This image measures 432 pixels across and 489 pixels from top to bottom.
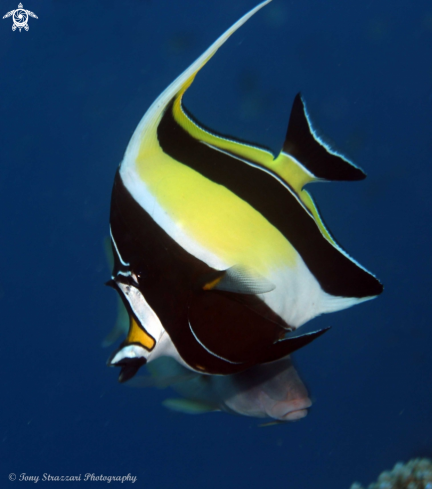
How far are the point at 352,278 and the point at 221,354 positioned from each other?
318 millimetres

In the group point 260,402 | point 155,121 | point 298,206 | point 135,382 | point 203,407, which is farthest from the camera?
point 203,407

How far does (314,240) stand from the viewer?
0.86 meters

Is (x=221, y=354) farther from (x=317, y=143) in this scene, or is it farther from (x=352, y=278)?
(x=317, y=143)

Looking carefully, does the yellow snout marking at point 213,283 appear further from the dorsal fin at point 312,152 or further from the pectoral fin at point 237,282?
the dorsal fin at point 312,152

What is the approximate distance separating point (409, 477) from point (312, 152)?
261cm

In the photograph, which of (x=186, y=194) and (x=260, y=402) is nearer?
(x=186, y=194)

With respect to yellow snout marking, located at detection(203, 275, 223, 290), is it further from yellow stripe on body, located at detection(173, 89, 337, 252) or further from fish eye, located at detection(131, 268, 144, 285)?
yellow stripe on body, located at detection(173, 89, 337, 252)

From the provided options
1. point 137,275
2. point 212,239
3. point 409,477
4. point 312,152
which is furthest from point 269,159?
point 409,477

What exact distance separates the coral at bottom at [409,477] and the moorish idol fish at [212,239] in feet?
7.56

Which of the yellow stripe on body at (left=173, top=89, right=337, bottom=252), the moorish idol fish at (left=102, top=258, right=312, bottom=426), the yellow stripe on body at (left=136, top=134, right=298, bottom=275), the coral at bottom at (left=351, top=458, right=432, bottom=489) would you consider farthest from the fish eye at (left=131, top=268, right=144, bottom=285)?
the coral at bottom at (left=351, top=458, right=432, bottom=489)

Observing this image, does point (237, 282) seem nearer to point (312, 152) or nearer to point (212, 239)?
point (212, 239)

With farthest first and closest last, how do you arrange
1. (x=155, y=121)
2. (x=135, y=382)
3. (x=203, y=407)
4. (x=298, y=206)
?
(x=203, y=407) → (x=135, y=382) → (x=298, y=206) → (x=155, y=121)

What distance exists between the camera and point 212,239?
77 centimetres

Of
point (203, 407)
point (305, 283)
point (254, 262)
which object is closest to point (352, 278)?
point (305, 283)
